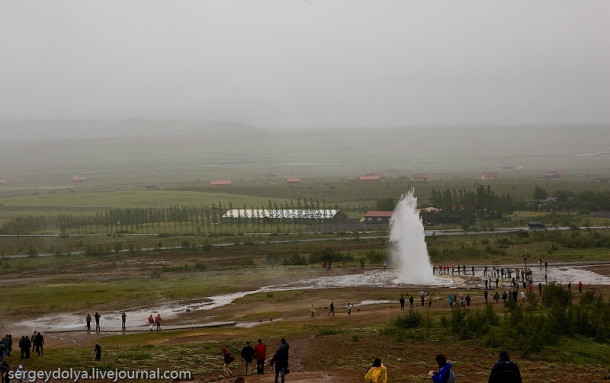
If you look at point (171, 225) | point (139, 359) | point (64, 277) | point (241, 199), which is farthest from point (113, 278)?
point (241, 199)

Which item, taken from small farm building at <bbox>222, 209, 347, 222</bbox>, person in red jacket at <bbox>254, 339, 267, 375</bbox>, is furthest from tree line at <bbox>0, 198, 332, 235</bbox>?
person in red jacket at <bbox>254, 339, 267, 375</bbox>

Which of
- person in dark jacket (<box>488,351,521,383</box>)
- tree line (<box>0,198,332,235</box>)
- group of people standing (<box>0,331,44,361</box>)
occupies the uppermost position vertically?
tree line (<box>0,198,332,235</box>)

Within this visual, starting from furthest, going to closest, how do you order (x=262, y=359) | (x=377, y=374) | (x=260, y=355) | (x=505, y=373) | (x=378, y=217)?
1. (x=378, y=217)
2. (x=262, y=359)
3. (x=260, y=355)
4. (x=377, y=374)
5. (x=505, y=373)

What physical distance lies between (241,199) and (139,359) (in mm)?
128175

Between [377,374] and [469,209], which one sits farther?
[469,209]

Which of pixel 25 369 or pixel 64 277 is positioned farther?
pixel 64 277

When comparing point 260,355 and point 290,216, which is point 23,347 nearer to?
point 260,355

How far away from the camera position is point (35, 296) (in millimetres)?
55281

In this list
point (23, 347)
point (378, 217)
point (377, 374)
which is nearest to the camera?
point (377, 374)

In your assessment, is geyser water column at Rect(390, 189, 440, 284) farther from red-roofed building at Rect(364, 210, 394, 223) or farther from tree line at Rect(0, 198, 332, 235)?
red-roofed building at Rect(364, 210, 394, 223)

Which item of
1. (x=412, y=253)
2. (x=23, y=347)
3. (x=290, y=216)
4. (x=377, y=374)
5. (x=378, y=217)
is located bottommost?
(x=23, y=347)

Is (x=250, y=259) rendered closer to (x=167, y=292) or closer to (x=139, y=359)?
(x=167, y=292)

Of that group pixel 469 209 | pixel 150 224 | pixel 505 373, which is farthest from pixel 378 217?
pixel 505 373

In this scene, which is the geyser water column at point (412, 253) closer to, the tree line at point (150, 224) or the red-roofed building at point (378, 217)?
the tree line at point (150, 224)
